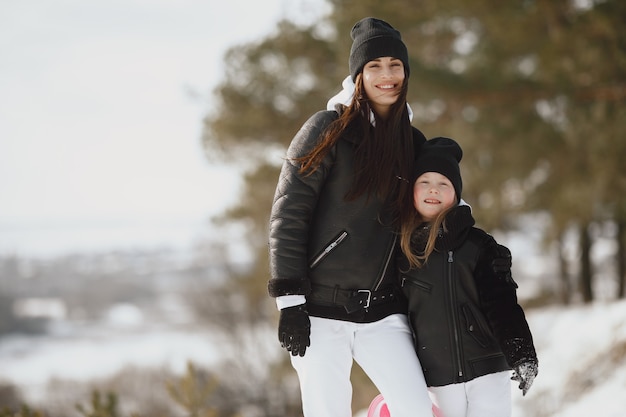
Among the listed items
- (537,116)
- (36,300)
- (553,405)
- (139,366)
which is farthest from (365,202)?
(36,300)

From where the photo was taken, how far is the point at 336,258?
241 cm

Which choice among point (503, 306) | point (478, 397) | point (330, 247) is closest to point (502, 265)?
point (503, 306)

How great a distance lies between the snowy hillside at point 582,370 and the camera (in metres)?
4.76

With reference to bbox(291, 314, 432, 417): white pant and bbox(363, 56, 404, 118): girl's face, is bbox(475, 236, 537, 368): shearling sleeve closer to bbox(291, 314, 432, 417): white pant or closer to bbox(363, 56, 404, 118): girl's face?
bbox(291, 314, 432, 417): white pant

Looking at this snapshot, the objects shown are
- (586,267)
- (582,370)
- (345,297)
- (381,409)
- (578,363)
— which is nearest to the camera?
(345,297)

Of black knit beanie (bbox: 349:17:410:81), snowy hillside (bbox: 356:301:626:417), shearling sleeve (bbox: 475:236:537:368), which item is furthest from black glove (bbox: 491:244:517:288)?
snowy hillside (bbox: 356:301:626:417)

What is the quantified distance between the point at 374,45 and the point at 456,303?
107 cm

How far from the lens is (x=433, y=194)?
245cm

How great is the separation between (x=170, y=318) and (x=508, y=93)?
43.7m

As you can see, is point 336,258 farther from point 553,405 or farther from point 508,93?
point 508,93

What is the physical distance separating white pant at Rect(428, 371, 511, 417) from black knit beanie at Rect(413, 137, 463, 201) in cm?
73

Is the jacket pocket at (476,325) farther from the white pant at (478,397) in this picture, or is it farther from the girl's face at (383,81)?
the girl's face at (383,81)

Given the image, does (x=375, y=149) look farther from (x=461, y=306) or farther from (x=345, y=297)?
(x=461, y=306)

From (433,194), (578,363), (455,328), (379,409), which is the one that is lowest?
(578,363)
